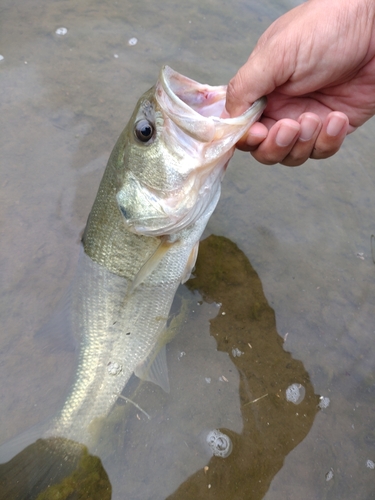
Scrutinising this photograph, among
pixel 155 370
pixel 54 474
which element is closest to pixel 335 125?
pixel 155 370

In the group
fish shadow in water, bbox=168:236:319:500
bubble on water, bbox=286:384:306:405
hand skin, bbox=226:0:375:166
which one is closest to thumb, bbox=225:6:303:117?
hand skin, bbox=226:0:375:166

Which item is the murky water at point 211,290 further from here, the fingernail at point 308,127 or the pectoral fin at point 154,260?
the fingernail at point 308,127

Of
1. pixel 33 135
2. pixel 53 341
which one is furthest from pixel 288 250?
pixel 33 135

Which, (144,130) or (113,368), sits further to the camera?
(113,368)

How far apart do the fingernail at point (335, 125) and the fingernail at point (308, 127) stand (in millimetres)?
63

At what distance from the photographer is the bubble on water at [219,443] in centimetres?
229

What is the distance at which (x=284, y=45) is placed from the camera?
1.81 meters

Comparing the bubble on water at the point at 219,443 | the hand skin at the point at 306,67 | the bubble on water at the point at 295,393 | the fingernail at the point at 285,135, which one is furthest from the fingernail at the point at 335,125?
the bubble on water at the point at 219,443

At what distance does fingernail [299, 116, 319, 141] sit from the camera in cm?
184

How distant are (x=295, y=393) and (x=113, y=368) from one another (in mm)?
1155

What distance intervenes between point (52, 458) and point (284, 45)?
2.43 m

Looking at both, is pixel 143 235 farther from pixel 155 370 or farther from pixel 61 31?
pixel 61 31

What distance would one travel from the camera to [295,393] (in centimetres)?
246

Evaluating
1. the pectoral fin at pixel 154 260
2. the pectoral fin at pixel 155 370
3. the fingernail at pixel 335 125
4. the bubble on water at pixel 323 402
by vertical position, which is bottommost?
the pectoral fin at pixel 155 370
